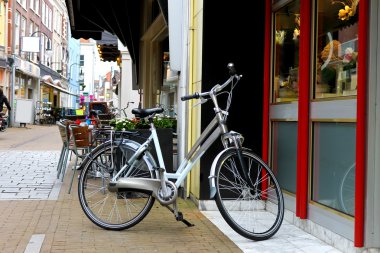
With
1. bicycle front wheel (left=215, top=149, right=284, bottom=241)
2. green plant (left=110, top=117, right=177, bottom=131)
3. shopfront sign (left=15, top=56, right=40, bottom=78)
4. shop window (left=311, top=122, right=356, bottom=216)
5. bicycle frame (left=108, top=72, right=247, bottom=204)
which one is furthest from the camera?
shopfront sign (left=15, top=56, right=40, bottom=78)

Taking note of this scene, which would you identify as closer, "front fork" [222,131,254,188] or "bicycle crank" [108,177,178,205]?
"front fork" [222,131,254,188]

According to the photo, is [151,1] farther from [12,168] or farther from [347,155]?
[347,155]

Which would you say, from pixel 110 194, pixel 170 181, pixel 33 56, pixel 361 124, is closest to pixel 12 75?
pixel 33 56

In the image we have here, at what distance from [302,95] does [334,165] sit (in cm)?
76

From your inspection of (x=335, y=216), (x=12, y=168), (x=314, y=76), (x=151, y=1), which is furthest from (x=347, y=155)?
(x=151, y=1)

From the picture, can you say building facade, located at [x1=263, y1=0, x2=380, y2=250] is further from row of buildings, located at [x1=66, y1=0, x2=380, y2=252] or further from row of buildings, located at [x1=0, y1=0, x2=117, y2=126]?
row of buildings, located at [x1=0, y1=0, x2=117, y2=126]

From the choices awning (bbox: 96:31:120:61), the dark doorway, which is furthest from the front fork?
awning (bbox: 96:31:120:61)

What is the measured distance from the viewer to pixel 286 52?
546 centimetres

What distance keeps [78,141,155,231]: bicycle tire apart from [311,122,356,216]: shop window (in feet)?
4.90

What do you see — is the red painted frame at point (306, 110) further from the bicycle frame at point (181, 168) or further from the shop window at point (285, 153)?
the bicycle frame at point (181, 168)

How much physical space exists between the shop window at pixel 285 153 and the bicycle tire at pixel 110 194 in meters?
1.44

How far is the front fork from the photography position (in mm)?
4477

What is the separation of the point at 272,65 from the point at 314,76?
3.52 ft

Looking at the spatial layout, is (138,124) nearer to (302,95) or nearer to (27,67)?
(302,95)
